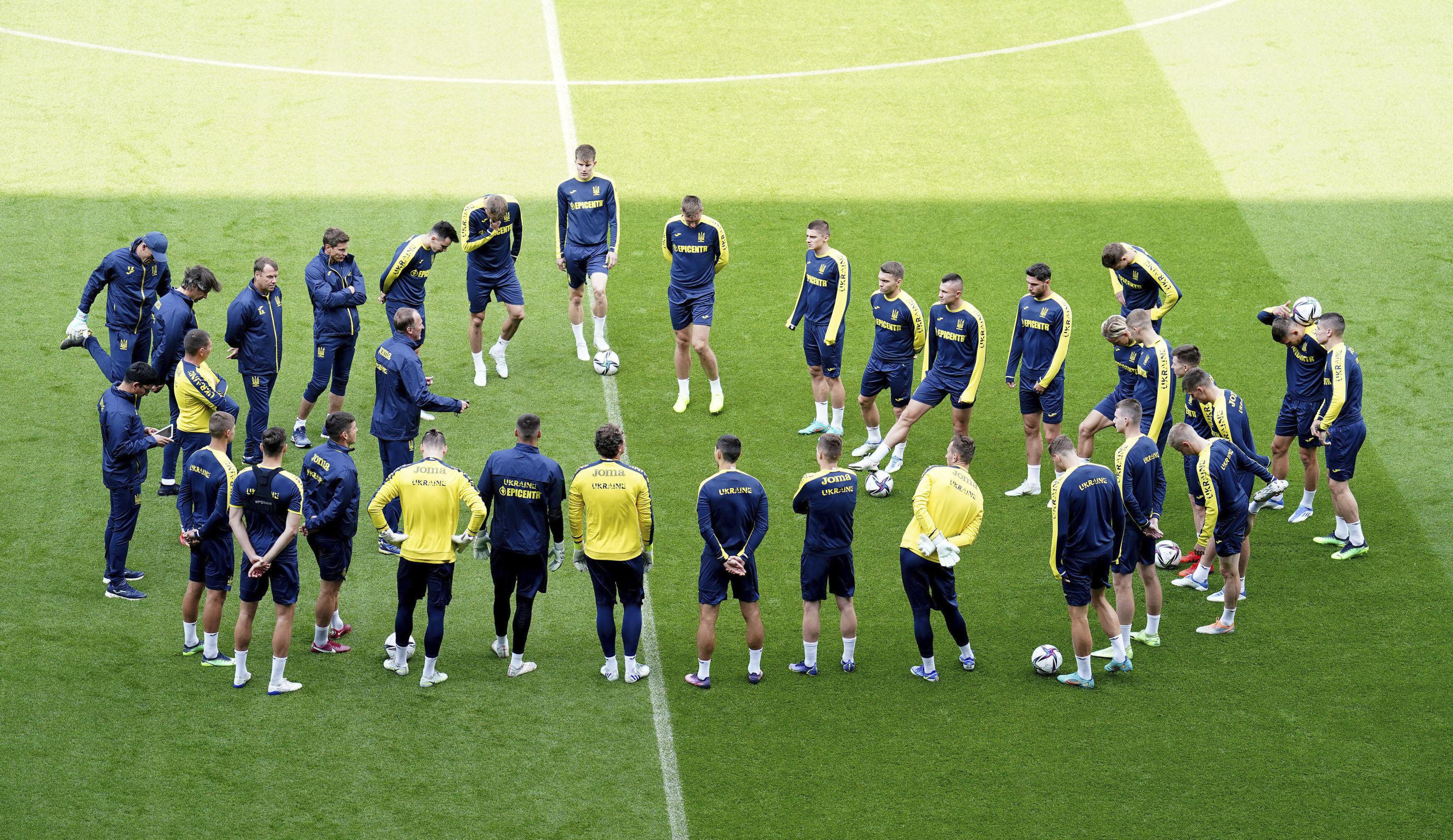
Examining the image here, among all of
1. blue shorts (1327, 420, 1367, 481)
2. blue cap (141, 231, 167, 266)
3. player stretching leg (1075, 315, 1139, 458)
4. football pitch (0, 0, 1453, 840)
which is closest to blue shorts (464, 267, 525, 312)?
football pitch (0, 0, 1453, 840)

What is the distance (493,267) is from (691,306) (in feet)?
7.39

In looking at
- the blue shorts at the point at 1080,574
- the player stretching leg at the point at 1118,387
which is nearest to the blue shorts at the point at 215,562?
the blue shorts at the point at 1080,574

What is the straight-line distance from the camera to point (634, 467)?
11852mm

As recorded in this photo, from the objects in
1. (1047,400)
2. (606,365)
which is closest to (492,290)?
(606,365)

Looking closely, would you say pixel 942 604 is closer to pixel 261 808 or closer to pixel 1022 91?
pixel 261 808

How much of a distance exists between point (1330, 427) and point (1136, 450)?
2787 mm

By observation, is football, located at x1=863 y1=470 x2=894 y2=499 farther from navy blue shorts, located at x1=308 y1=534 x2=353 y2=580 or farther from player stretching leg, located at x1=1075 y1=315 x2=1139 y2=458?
navy blue shorts, located at x1=308 y1=534 x2=353 y2=580

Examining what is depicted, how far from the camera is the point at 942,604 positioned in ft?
36.3

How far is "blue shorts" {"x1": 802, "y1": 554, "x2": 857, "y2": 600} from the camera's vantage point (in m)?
10.9

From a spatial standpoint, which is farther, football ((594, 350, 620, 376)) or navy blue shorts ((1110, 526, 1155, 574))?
football ((594, 350, 620, 376))

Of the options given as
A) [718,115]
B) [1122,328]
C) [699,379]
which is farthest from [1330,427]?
[718,115]

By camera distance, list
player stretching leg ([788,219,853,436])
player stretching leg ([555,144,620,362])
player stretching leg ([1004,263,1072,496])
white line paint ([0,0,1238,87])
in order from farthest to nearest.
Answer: white line paint ([0,0,1238,87]) < player stretching leg ([555,144,620,362]) < player stretching leg ([788,219,853,436]) < player stretching leg ([1004,263,1072,496])

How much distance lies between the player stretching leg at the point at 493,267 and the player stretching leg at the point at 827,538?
5801mm

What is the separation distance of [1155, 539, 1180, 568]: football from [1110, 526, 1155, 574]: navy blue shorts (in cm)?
123
